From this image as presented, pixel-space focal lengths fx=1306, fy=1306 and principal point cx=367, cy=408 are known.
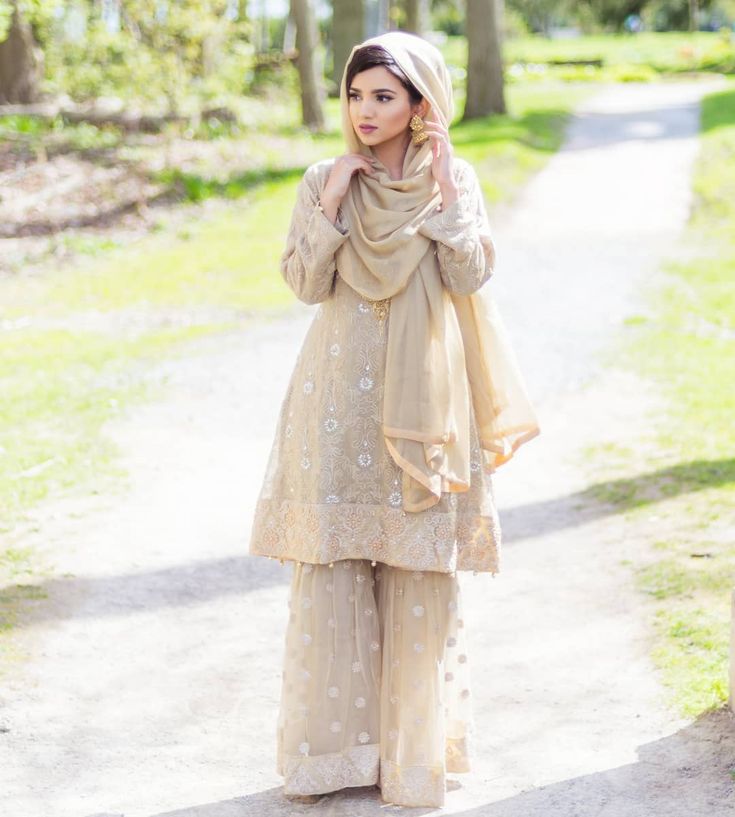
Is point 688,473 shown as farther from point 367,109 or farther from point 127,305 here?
point 127,305

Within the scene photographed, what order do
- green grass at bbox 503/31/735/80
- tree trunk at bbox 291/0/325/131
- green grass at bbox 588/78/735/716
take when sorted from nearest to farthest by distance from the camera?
green grass at bbox 588/78/735/716, tree trunk at bbox 291/0/325/131, green grass at bbox 503/31/735/80

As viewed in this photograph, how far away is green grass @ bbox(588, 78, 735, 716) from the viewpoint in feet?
16.3

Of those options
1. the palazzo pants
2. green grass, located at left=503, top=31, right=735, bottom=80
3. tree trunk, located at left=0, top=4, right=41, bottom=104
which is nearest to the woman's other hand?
the palazzo pants

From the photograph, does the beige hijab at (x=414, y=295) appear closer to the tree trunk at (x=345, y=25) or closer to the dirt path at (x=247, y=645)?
the dirt path at (x=247, y=645)

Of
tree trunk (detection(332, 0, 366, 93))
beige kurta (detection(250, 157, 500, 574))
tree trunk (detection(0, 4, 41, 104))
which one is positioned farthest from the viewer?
tree trunk (detection(332, 0, 366, 93))

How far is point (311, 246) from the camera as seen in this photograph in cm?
357

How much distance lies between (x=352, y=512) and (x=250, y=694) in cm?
134

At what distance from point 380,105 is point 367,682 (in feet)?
5.31

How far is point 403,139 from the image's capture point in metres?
3.62

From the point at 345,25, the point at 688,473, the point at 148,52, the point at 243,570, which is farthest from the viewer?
the point at 345,25

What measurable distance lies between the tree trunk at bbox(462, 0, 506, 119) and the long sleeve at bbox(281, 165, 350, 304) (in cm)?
1831

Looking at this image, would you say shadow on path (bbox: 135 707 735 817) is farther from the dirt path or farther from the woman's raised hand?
the woman's raised hand

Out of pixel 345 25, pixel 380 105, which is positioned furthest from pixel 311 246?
pixel 345 25

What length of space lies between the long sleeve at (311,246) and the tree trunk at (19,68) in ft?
59.6
